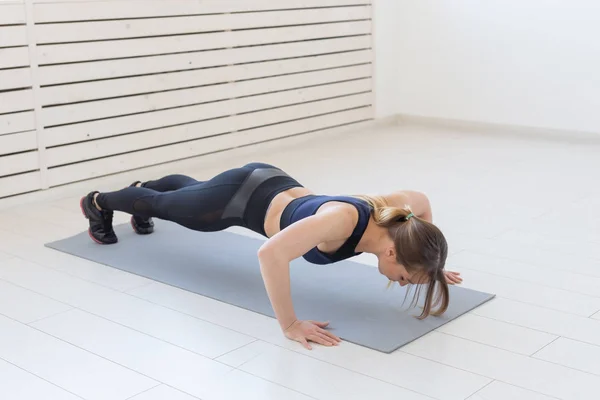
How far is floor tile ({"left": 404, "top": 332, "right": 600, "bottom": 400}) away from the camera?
2287mm

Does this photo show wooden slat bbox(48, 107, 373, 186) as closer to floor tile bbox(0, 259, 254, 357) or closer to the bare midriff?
floor tile bbox(0, 259, 254, 357)

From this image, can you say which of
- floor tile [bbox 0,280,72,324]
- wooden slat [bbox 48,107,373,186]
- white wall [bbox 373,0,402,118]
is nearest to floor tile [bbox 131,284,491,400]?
floor tile [bbox 0,280,72,324]

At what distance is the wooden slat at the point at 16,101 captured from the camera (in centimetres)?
430

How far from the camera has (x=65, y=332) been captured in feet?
9.04

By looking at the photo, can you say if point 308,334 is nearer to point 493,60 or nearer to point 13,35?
point 13,35

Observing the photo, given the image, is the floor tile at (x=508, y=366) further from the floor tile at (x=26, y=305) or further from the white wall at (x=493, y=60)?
the white wall at (x=493, y=60)

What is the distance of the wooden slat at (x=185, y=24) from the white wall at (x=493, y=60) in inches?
20.0

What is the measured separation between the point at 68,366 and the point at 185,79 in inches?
118

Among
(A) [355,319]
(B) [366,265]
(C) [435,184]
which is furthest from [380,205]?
(C) [435,184]

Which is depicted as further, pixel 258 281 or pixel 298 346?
pixel 258 281

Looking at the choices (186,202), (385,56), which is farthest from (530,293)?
(385,56)

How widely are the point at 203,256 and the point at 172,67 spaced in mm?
1980

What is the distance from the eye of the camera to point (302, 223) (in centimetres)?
257

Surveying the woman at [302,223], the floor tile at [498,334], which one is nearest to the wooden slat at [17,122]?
the woman at [302,223]
